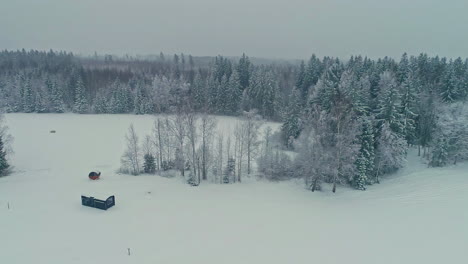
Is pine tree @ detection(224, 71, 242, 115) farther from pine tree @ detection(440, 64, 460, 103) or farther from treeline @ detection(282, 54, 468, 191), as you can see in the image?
pine tree @ detection(440, 64, 460, 103)

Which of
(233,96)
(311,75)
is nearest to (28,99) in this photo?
(233,96)

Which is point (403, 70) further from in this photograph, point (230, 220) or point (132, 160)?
point (132, 160)

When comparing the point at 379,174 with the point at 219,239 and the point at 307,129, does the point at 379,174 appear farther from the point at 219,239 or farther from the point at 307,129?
the point at 219,239

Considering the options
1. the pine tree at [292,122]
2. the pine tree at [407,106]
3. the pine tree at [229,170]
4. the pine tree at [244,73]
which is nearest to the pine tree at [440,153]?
the pine tree at [407,106]

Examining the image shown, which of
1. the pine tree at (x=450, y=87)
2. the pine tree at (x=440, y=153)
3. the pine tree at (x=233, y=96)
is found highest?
the pine tree at (x=450, y=87)

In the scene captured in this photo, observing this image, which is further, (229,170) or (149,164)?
(149,164)

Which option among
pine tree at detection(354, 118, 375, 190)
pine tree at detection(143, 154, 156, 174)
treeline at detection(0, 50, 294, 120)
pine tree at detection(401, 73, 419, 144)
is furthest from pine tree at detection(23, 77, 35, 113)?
pine tree at detection(401, 73, 419, 144)

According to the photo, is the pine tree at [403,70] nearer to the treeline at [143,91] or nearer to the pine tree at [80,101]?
the treeline at [143,91]

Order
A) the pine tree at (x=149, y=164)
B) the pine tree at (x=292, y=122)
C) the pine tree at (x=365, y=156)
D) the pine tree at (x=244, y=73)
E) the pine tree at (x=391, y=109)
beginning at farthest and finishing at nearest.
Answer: the pine tree at (x=244, y=73) < the pine tree at (x=292, y=122) < the pine tree at (x=149, y=164) < the pine tree at (x=391, y=109) < the pine tree at (x=365, y=156)
